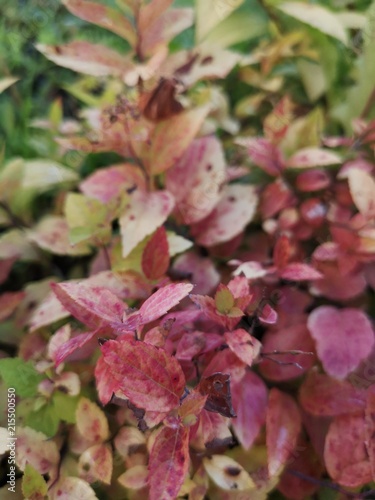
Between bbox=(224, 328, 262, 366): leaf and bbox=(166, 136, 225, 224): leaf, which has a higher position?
bbox=(166, 136, 225, 224): leaf

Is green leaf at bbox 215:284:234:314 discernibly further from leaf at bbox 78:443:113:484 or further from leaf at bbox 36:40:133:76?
leaf at bbox 36:40:133:76

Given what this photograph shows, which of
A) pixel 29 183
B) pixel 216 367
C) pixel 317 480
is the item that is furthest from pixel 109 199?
pixel 317 480

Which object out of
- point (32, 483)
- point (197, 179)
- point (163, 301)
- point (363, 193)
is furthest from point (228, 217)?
point (32, 483)

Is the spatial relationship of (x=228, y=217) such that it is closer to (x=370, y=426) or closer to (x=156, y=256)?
(x=156, y=256)

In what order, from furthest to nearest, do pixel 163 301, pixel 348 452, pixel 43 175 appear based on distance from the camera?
pixel 43 175 < pixel 348 452 < pixel 163 301

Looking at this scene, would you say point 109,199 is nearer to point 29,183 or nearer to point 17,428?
point 29,183

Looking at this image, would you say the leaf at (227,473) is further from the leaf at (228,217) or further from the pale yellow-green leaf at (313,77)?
the pale yellow-green leaf at (313,77)

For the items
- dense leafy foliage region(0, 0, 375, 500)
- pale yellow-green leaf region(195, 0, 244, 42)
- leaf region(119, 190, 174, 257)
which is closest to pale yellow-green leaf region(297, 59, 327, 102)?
dense leafy foliage region(0, 0, 375, 500)
